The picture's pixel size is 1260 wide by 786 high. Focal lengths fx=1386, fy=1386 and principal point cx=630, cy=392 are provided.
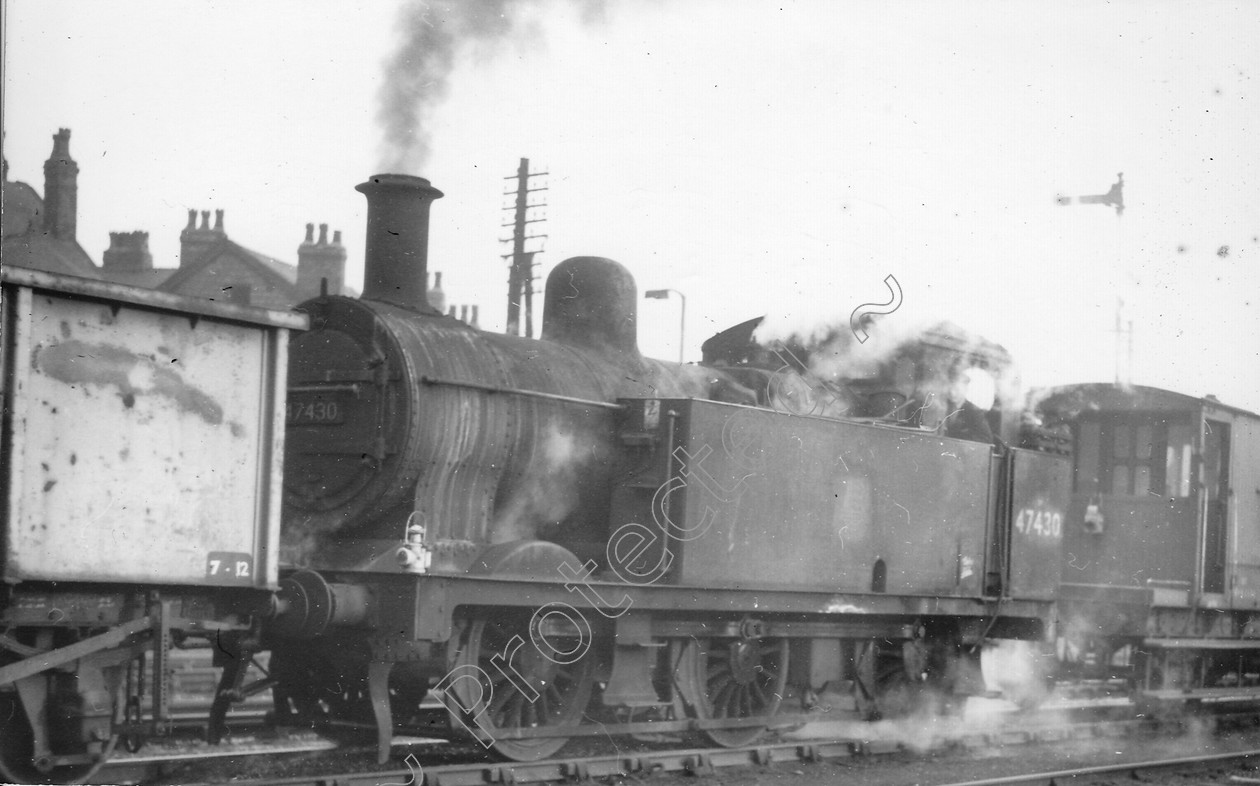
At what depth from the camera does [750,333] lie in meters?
10.6

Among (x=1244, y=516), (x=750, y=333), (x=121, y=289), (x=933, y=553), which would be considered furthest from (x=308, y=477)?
(x=1244, y=516)

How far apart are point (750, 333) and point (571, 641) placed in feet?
10.5

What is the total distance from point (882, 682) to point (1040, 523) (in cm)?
218

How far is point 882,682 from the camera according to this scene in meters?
10.9

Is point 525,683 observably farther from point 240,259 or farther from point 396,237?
point 240,259

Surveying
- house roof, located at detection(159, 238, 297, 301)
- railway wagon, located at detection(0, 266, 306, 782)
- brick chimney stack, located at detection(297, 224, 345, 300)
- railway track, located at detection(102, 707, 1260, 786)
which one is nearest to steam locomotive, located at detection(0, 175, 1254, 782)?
railway wagon, located at detection(0, 266, 306, 782)

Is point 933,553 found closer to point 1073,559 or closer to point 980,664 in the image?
point 980,664

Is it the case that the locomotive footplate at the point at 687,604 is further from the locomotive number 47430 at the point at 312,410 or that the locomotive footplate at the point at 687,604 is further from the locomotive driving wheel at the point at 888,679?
the locomotive number 47430 at the point at 312,410

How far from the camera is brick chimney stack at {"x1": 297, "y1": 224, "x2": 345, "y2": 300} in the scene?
31250mm

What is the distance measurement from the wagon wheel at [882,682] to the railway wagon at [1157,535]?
3.37 m

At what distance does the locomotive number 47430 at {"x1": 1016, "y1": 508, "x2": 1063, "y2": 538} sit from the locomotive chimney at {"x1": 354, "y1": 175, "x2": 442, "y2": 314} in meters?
5.77

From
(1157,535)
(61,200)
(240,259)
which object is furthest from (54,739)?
(240,259)

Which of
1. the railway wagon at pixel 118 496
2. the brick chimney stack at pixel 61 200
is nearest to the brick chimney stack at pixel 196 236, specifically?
the brick chimney stack at pixel 61 200

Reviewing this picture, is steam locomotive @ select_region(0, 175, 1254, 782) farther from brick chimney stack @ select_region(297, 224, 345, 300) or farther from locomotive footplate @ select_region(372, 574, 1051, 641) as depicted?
brick chimney stack @ select_region(297, 224, 345, 300)
